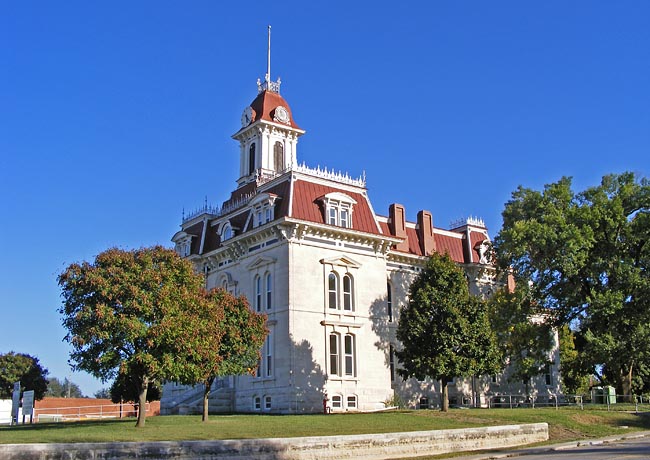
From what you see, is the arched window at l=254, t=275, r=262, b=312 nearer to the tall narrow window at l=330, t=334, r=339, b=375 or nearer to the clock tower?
the tall narrow window at l=330, t=334, r=339, b=375

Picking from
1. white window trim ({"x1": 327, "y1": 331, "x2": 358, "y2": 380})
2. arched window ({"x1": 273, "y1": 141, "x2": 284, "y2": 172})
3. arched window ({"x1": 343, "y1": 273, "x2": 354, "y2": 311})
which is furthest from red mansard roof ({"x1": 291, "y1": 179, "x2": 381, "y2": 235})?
arched window ({"x1": 273, "y1": 141, "x2": 284, "y2": 172})

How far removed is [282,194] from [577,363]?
66.0 feet

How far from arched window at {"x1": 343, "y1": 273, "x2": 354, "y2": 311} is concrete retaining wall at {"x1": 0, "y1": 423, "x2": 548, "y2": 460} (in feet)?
57.6

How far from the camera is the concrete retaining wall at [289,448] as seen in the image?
60.6 ft

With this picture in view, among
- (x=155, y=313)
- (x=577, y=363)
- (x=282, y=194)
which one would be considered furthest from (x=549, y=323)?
(x=155, y=313)

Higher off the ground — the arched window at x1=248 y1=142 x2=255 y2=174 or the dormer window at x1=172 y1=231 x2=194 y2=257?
the arched window at x1=248 y1=142 x2=255 y2=174

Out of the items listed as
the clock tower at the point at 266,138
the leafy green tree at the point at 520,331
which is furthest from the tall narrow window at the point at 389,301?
the clock tower at the point at 266,138

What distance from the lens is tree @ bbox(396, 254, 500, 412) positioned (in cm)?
3678

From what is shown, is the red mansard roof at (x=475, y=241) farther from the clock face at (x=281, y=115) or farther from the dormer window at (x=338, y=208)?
the clock face at (x=281, y=115)

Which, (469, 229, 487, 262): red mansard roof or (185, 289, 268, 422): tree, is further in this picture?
(469, 229, 487, 262): red mansard roof

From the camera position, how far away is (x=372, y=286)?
147ft

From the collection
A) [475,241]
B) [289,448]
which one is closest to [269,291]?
[475,241]

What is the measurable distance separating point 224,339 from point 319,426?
7.41 metres

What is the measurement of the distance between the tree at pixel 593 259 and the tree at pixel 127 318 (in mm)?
21894
